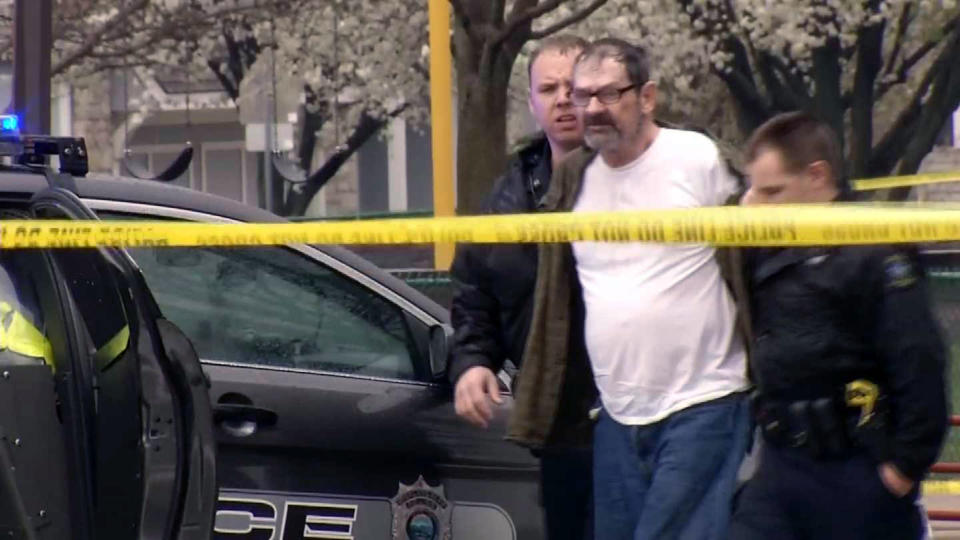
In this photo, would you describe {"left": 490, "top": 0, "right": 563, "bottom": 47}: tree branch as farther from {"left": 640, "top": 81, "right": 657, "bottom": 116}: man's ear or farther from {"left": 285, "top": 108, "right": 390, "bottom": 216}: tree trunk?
{"left": 285, "top": 108, "right": 390, "bottom": 216}: tree trunk

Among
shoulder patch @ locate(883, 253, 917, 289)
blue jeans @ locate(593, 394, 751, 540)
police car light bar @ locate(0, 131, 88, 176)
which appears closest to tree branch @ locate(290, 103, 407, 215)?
police car light bar @ locate(0, 131, 88, 176)

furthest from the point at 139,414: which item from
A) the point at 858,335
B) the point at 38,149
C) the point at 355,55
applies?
the point at 355,55

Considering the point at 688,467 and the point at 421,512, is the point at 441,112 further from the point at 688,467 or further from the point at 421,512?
the point at 688,467

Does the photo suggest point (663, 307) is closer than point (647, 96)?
Yes

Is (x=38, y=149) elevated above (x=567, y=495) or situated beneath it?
elevated above

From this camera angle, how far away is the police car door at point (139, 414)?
333 centimetres

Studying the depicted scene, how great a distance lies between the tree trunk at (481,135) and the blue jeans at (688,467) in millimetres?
8819

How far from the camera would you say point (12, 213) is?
366 centimetres

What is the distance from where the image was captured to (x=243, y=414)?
4.27 metres

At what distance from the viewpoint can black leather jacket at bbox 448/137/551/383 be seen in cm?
421

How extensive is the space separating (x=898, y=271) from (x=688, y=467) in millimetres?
632

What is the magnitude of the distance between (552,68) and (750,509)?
3.84 ft

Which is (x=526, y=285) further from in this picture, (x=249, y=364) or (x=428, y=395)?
(x=249, y=364)

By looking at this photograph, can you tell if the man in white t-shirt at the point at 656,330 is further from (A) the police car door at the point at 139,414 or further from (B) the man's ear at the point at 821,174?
(A) the police car door at the point at 139,414
